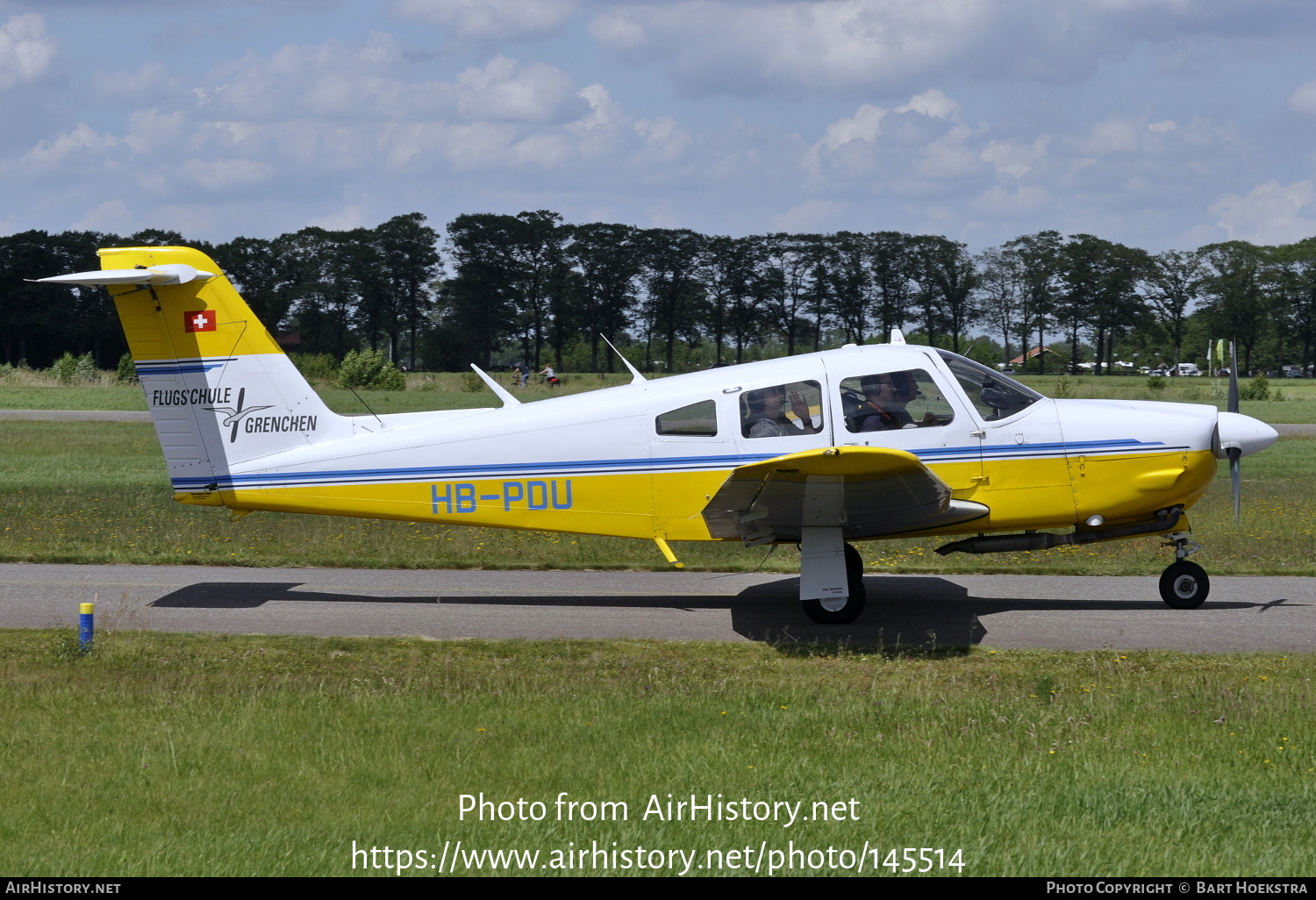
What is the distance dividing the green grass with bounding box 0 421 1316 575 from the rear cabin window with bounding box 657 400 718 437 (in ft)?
6.71

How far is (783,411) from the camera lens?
32.8 ft

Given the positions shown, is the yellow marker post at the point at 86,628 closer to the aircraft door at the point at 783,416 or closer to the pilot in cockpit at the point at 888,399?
the aircraft door at the point at 783,416

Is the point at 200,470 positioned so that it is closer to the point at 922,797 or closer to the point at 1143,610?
the point at 922,797

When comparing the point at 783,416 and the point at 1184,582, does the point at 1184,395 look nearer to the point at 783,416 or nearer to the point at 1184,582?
the point at 1184,582

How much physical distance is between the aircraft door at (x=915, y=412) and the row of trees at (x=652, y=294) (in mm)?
33987

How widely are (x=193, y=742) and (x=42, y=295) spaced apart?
79.5 metres

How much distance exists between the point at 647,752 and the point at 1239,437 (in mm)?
6652

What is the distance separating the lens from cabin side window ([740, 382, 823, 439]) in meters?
9.92

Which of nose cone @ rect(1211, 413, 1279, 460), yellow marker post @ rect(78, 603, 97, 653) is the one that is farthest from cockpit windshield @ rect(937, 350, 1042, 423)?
yellow marker post @ rect(78, 603, 97, 653)

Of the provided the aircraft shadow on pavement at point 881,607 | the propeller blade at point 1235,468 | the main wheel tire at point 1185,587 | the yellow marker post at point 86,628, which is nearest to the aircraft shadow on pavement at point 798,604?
the aircraft shadow on pavement at point 881,607

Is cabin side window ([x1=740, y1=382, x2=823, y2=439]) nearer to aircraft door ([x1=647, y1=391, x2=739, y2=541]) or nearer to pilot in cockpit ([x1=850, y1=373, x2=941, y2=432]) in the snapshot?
→ aircraft door ([x1=647, y1=391, x2=739, y2=541])

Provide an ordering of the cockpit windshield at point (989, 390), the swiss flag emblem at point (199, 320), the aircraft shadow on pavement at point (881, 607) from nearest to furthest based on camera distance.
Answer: the aircraft shadow on pavement at point (881, 607) < the cockpit windshield at point (989, 390) < the swiss flag emblem at point (199, 320)

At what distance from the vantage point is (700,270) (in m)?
55.6

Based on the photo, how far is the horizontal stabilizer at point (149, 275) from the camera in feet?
33.1
